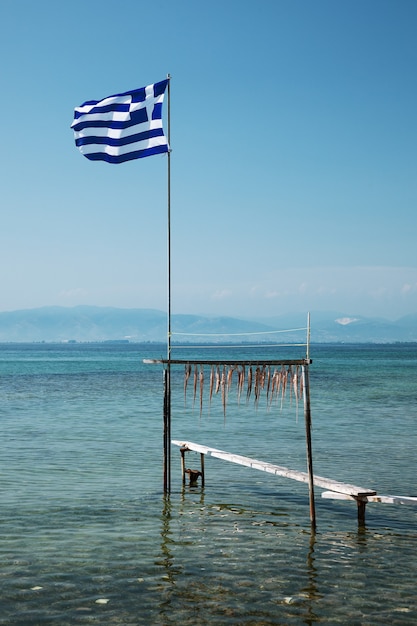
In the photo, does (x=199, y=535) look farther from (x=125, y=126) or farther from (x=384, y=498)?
(x=125, y=126)

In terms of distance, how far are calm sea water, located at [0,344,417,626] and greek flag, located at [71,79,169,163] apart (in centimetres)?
924

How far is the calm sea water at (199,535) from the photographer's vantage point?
37.8 feet

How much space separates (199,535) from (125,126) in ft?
34.3

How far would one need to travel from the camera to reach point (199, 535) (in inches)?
631

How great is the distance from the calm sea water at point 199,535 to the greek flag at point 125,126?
364 inches

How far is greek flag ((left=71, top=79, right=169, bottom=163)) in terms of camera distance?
18.9m

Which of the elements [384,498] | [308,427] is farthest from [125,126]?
[384,498]

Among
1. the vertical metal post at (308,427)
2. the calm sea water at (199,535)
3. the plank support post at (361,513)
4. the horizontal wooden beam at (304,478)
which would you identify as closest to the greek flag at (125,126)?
the vertical metal post at (308,427)

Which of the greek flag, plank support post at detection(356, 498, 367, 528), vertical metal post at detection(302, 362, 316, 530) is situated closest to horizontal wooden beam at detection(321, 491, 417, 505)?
plank support post at detection(356, 498, 367, 528)

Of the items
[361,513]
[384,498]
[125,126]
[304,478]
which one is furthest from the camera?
[125,126]

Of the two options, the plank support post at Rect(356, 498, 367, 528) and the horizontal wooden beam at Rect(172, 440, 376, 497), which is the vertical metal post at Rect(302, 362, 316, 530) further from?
the plank support post at Rect(356, 498, 367, 528)

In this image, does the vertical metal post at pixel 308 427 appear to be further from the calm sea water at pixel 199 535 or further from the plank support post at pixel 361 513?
the plank support post at pixel 361 513

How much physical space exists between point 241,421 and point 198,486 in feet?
56.8

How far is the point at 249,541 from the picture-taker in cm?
1543
